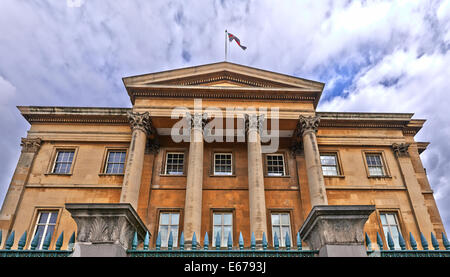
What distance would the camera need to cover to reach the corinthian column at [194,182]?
15.2 m

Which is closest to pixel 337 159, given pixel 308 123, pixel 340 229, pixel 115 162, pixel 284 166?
pixel 284 166

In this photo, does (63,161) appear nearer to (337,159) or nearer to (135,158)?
(135,158)

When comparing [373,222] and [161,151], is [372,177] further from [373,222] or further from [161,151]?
[161,151]

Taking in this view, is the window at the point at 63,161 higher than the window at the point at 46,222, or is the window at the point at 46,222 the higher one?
the window at the point at 63,161

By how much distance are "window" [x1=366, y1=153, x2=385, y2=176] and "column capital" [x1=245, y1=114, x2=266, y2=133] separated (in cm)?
786

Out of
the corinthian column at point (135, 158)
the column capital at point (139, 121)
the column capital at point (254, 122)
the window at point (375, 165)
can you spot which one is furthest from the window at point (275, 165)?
the column capital at point (139, 121)

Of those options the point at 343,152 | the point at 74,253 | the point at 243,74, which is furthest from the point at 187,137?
the point at 74,253

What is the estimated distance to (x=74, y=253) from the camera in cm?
417

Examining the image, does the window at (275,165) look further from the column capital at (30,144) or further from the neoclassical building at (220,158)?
the column capital at (30,144)

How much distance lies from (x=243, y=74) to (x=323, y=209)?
53.8ft

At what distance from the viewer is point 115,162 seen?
2014cm

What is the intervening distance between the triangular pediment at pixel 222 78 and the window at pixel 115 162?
4631 mm

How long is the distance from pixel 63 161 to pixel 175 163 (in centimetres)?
708

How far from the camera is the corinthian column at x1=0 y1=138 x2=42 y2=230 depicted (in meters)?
17.6
